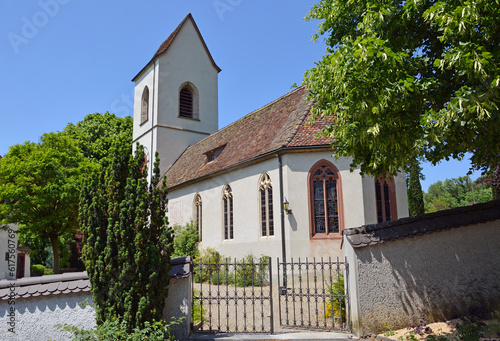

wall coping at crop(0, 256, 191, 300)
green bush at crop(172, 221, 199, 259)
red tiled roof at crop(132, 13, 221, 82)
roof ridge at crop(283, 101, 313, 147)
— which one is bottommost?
wall coping at crop(0, 256, 191, 300)

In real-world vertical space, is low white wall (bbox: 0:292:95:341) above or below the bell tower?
below

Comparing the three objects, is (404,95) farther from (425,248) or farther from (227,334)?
(227,334)

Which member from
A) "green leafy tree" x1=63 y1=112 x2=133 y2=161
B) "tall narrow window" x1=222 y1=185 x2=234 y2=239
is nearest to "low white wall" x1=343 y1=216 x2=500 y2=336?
"tall narrow window" x1=222 y1=185 x2=234 y2=239

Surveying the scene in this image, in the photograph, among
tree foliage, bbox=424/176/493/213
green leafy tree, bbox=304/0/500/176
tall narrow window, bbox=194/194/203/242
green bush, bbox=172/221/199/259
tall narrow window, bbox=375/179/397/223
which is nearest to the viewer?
green leafy tree, bbox=304/0/500/176

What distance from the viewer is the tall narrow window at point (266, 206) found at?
16.5m

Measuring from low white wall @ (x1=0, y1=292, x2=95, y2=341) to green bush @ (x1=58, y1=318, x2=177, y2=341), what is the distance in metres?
0.51

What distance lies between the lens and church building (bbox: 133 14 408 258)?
50.3 feet

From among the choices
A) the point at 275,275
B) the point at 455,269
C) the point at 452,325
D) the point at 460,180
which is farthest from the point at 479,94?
the point at 460,180

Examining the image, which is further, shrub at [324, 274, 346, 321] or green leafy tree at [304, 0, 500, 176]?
shrub at [324, 274, 346, 321]

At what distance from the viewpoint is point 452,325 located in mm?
7500

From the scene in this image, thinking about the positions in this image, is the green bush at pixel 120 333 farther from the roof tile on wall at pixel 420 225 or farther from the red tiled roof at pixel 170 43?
the red tiled roof at pixel 170 43

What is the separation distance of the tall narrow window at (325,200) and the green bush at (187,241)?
7.92 metres

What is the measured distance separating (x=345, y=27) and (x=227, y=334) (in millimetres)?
6881

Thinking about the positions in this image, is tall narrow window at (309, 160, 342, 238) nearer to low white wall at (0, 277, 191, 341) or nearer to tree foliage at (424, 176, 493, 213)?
low white wall at (0, 277, 191, 341)
